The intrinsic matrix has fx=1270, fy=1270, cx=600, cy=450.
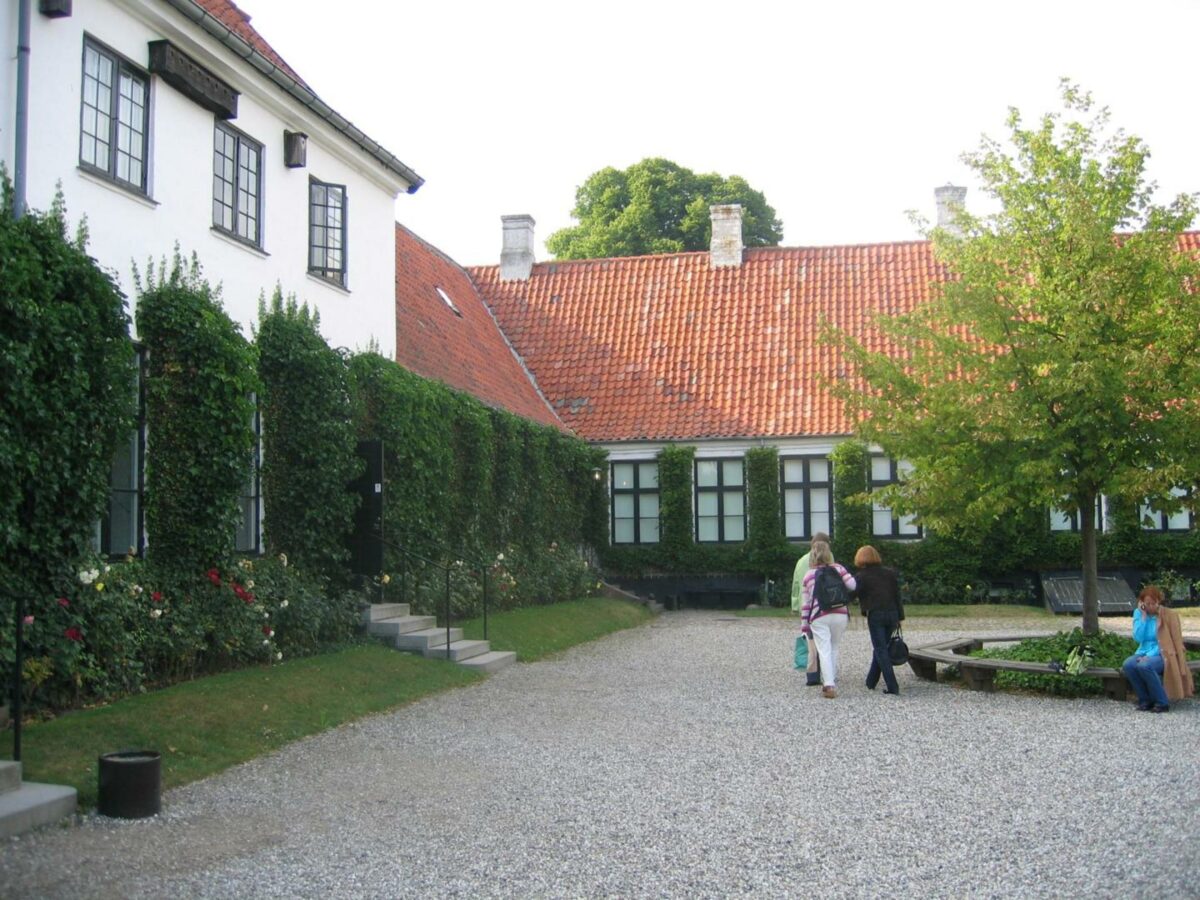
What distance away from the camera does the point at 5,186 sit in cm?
1034

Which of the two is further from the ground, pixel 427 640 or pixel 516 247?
pixel 516 247

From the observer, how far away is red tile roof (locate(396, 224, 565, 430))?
73.5 feet

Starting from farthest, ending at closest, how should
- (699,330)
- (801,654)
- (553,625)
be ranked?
(699,330), (553,625), (801,654)

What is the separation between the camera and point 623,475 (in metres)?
28.7

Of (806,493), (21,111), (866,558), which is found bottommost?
(866,558)

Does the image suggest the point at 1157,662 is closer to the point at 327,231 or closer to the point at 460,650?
the point at 460,650

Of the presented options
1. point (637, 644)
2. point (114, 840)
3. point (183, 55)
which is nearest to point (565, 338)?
point (637, 644)

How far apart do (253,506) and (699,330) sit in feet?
55.2

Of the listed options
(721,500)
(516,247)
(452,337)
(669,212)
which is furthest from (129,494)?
(669,212)

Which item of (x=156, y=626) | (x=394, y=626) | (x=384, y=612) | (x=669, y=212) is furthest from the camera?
(x=669, y=212)

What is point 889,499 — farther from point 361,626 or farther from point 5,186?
point 5,186

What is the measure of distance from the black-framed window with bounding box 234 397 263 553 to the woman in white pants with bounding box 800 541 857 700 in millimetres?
6411

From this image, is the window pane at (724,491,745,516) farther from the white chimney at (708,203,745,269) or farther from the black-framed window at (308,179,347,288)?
the black-framed window at (308,179,347,288)

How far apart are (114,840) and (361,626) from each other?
8.51 meters
